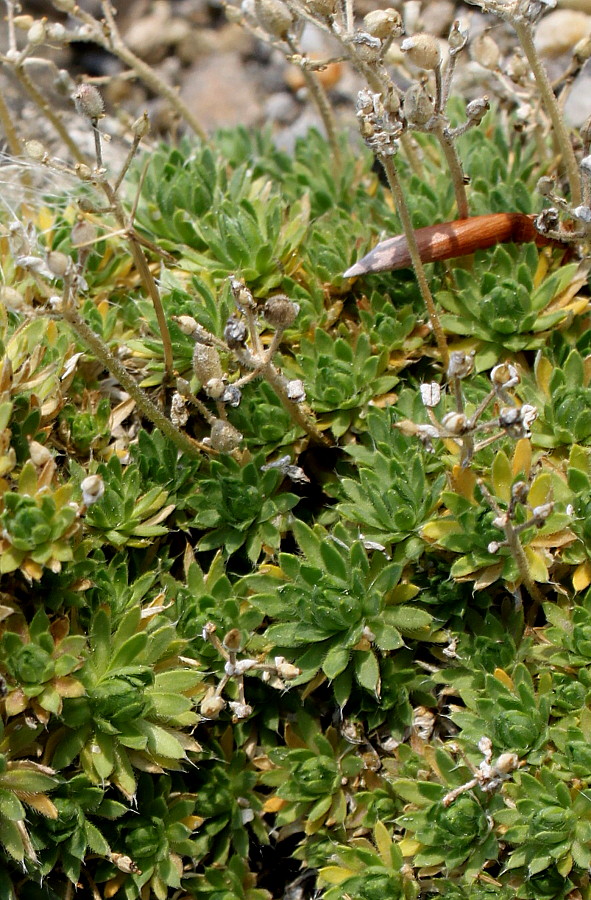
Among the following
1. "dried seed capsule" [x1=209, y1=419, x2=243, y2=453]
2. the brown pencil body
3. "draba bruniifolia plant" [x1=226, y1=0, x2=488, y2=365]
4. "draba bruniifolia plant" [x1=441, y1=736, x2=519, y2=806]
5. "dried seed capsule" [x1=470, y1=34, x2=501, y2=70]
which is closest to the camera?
"draba bruniifolia plant" [x1=441, y1=736, x2=519, y2=806]

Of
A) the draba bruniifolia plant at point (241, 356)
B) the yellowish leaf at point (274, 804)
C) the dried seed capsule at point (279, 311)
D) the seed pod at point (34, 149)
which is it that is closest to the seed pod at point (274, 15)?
the seed pod at point (34, 149)

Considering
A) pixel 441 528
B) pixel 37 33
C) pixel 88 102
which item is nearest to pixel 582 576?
pixel 441 528

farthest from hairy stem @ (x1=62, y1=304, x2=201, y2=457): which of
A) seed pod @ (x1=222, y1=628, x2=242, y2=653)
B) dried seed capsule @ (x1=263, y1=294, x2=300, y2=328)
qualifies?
seed pod @ (x1=222, y1=628, x2=242, y2=653)

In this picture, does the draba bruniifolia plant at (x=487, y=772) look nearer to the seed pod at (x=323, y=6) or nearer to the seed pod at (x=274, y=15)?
the seed pod at (x=323, y=6)

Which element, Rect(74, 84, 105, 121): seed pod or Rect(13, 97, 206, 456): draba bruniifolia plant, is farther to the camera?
Rect(74, 84, 105, 121): seed pod

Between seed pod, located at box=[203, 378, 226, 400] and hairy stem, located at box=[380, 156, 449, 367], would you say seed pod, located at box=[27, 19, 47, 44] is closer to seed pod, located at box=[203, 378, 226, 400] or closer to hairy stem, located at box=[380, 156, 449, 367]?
hairy stem, located at box=[380, 156, 449, 367]

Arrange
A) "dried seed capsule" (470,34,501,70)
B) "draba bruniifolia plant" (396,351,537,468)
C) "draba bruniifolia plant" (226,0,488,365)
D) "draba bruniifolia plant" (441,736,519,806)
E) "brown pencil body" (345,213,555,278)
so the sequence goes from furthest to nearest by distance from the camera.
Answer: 1. "dried seed capsule" (470,34,501,70)
2. "brown pencil body" (345,213,555,278)
3. "draba bruniifolia plant" (226,0,488,365)
4. "draba bruniifolia plant" (441,736,519,806)
5. "draba bruniifolia plant" (396,351,537,468)
